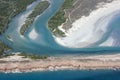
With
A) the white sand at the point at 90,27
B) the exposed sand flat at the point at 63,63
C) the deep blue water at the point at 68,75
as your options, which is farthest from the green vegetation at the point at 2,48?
the white sand at the point at 90,27

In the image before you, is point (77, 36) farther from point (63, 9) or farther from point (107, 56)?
point (63, 9)

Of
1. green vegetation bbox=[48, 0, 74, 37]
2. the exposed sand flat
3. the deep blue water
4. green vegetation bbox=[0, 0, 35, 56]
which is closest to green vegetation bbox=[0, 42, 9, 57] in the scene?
the exposed sand flat

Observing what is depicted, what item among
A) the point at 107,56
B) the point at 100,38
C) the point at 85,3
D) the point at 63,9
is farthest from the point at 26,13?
the point at 107,56

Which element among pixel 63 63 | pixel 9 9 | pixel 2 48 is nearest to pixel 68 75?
pixel 63 63

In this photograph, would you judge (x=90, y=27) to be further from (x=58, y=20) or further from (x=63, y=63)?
Answer: (x=63, y=63)

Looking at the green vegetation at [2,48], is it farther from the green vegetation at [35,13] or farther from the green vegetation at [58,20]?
the green vegetation at [58,20]
